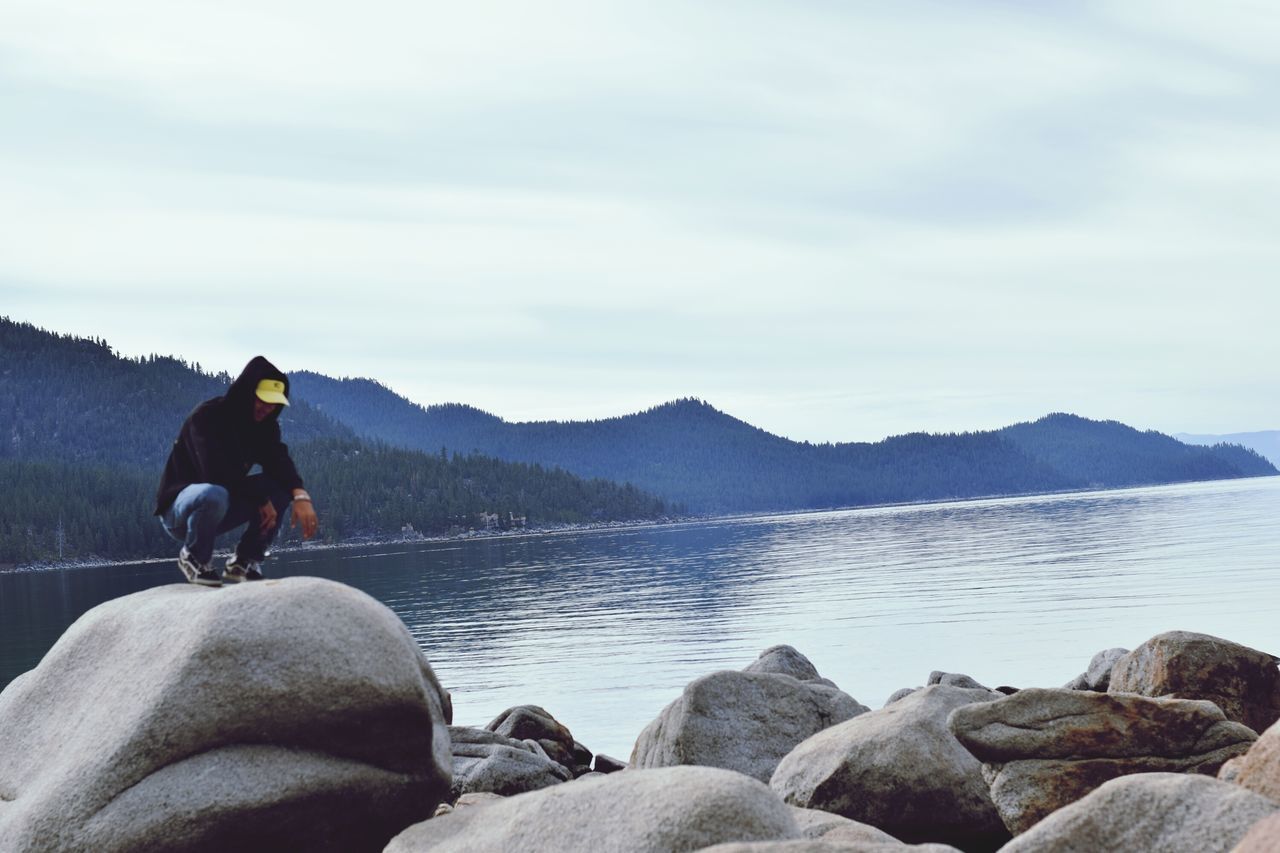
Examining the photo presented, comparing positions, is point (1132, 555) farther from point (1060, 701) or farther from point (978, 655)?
point (1060, 701)

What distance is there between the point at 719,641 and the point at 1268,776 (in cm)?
4404

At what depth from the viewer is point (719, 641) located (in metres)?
51.5

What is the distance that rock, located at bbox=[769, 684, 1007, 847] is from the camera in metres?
12.5

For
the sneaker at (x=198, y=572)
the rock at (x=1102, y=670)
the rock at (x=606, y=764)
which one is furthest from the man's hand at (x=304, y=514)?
the rock at (x=1102, y=670)

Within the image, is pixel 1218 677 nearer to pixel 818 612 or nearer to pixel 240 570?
pixel 240 570

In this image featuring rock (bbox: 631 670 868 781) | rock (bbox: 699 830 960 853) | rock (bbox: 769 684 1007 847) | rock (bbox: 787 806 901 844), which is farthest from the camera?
rock (bbox: 631 670 868 781)

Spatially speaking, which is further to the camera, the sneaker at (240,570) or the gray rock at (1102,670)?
the gray rock at (1102,670)

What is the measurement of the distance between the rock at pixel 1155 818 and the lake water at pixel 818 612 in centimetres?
2269

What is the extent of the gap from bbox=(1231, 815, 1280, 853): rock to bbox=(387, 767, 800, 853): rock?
2722mm

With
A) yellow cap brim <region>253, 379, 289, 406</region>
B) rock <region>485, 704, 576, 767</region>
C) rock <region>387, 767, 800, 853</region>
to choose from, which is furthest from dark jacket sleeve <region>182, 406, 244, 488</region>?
rock <region>485, 704, 576, 767</region>

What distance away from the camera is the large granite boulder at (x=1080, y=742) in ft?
39.4

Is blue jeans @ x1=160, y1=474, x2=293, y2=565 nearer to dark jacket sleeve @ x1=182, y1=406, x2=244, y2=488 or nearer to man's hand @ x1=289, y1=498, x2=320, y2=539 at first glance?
dark jacket sleeve @ x1=182, y1=406, x2=244, y2=488

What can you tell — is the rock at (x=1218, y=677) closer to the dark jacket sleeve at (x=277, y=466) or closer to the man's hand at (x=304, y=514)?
the man's hand at (x=304, y=514)

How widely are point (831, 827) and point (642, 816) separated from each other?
2.45 metres
